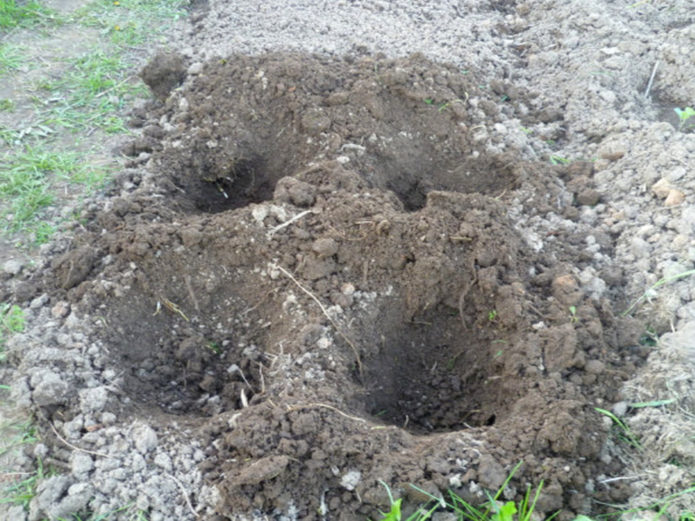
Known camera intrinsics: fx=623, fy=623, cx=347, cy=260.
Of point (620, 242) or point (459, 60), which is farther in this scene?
point (459, 60)

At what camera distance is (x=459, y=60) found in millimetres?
3777

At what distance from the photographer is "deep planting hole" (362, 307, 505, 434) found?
249cm

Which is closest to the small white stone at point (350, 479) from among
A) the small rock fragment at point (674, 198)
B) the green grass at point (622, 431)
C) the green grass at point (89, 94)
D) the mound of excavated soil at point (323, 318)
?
the mound of excavated soil at point (323, 318)

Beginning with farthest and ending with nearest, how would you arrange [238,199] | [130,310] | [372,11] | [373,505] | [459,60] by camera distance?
1. [372,11]
2. [459,60]
3. [238,199]
4. [130,310]
5. [373,505]

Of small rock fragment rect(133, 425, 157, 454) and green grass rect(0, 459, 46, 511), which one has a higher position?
small rock fragment rect(133, 425, 157, 454)

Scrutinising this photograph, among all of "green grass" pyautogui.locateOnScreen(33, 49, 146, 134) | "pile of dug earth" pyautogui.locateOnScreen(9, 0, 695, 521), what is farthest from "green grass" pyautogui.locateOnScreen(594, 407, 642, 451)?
Answer: "green grass" pyautogui.locateOnScreen(33, 49, 146, 134)

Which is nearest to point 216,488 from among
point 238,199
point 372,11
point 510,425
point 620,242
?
point 510,425

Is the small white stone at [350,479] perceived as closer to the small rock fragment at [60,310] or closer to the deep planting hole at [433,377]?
the deep planting hole at [433,377]

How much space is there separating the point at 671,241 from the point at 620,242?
0.70ft

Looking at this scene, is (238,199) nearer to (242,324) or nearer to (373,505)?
(242,324)

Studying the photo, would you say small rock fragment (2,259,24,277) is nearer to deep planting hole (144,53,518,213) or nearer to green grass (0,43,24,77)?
deep planting hole (144,53,518,213)

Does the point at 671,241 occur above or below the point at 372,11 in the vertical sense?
below

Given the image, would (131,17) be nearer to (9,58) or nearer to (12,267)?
(9,58)

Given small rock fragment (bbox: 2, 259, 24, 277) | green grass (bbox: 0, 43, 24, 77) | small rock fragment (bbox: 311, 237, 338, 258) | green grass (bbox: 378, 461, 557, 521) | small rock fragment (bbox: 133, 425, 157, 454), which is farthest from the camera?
green grass (bbox: 0, 43, 24, 77)
